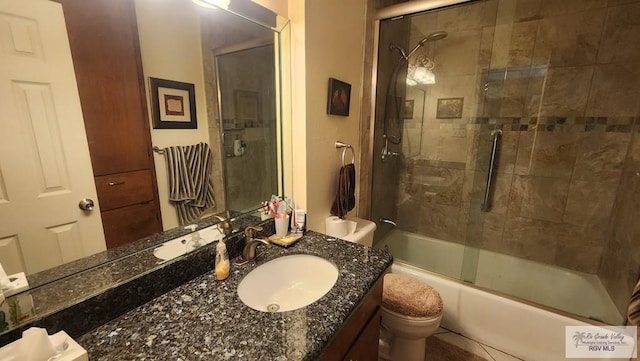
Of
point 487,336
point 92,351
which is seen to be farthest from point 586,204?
point 92,351

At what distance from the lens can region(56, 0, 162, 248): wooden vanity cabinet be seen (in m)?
0.67

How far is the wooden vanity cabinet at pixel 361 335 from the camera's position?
76 centimetres

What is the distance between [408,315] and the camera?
4.17 feet

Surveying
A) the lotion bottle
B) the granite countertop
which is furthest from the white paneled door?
the lotion bottle

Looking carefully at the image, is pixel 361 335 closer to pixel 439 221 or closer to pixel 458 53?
pixel 439 221

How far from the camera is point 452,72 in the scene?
2.19 meters

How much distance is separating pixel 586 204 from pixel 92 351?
2801 mm

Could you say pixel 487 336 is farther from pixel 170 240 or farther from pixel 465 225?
pixel 170 240

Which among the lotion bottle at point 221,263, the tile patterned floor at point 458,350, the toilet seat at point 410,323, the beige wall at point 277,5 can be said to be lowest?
the tile patterned floor at point 458,350

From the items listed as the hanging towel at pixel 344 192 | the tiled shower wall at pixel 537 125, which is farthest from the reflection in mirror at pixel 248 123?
the tiled shower wall at pixel 537 125

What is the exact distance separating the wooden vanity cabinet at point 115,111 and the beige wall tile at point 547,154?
2468 millimetres

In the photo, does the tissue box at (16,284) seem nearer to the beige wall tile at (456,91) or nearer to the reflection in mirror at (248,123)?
the reflection in mirror at (248,123)

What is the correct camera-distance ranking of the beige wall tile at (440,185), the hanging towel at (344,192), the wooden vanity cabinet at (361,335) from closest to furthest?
1. the wooden vanity cabinet at (361,335)
2. the hanging towel at (344,192)
3. the beige wall tile at (440,185)

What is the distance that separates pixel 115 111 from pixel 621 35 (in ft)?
9.13
